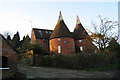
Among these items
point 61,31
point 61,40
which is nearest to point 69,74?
point 61,40

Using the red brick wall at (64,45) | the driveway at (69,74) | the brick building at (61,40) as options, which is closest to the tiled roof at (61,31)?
the brick building at (61,40)

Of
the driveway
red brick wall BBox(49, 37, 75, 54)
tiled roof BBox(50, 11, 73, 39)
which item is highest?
tiled roof BBox(50, 11, 73, 39)

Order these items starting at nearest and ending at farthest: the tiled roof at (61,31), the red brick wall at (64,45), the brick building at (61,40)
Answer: the red brick wall at (64,45) → the brick building at (61,40) → the tiled roof at (61,31)

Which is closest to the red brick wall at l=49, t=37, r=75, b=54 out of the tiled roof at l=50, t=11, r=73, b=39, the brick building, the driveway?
the brick building

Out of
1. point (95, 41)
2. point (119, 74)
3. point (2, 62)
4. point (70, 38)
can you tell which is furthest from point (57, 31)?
point (119, 74)

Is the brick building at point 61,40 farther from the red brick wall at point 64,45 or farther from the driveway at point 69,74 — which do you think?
the driveway at point 69,74

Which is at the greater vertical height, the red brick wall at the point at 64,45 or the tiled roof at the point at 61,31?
the tiled roof at the point at 61,31

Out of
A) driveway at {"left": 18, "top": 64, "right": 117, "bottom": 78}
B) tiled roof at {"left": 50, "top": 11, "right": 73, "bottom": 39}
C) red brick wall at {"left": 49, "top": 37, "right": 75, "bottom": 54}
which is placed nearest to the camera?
driveway at {"left": 18, "top": 64, "right": 117, "bottom": 78}

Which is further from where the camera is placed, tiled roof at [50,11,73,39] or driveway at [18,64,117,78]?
tiled roof at [50,11,73,39]

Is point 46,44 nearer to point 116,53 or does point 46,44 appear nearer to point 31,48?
point 31,48

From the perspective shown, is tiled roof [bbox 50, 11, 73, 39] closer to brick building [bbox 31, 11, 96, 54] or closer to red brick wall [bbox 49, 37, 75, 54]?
brick building [bbox 31, 11, 96, 54]

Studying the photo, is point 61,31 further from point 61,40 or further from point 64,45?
point 64,45

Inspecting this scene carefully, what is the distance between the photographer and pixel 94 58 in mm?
14695

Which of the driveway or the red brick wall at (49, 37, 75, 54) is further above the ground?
the red brick wall at (49, 37, 75, 54)
